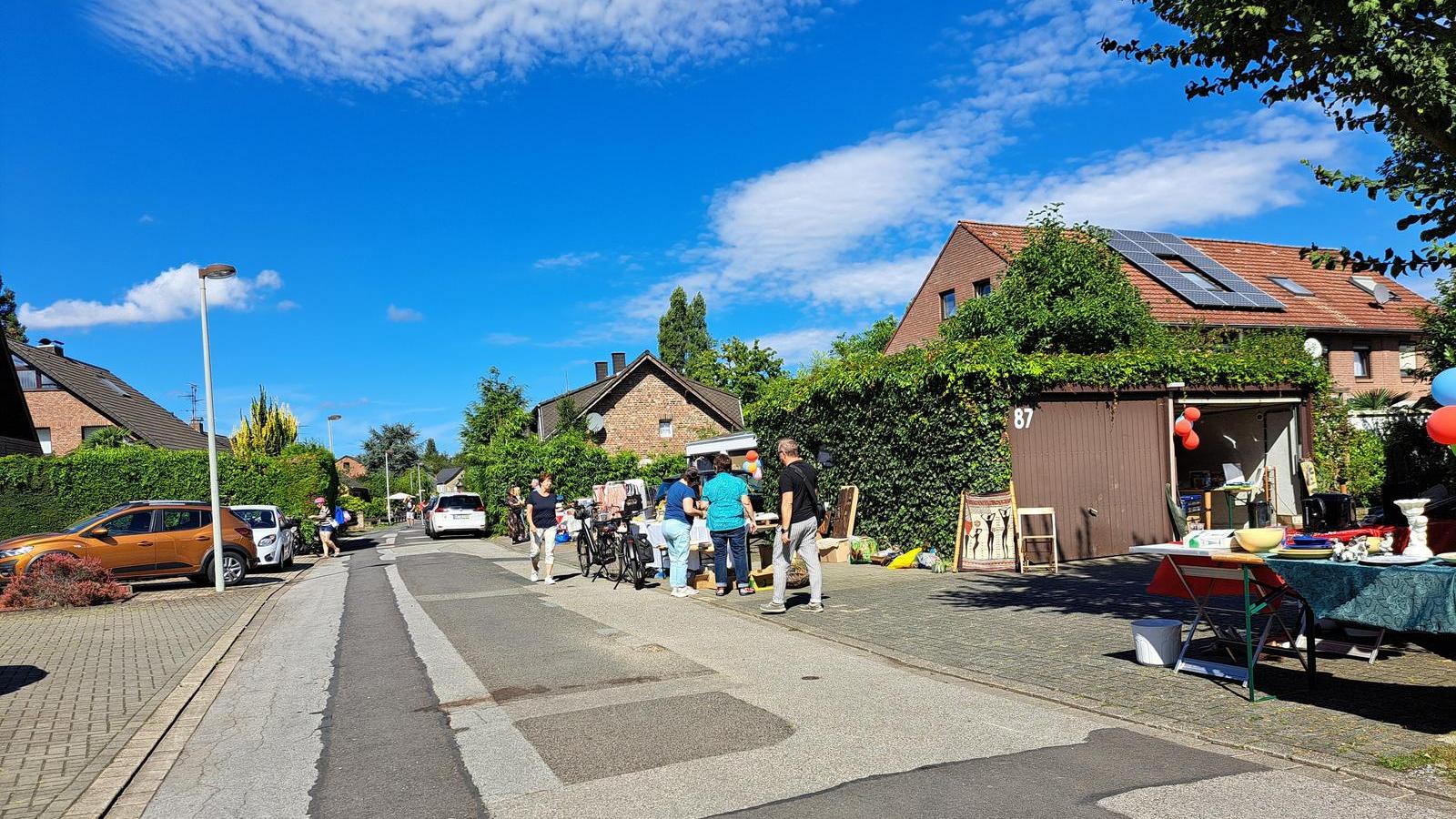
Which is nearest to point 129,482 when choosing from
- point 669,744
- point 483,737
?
point 483,737

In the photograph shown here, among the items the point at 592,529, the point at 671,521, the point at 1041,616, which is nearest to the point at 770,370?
the point at 592,529

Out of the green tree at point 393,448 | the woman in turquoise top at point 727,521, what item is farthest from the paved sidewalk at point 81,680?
the green tree at point 393,448

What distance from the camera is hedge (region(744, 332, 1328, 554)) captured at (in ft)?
48.0

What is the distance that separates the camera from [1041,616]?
9.85m

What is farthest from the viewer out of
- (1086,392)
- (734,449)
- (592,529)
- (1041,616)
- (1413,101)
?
(734,449)

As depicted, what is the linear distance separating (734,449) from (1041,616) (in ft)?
48.8

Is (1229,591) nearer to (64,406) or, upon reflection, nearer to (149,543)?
(149,543)

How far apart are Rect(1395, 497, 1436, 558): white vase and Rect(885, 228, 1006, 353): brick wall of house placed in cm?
2468

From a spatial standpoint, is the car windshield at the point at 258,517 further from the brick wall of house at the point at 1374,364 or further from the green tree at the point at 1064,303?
the brick wall of house at the point at 1374,364

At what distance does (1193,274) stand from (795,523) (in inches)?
927

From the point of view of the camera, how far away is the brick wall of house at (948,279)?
3191 cm

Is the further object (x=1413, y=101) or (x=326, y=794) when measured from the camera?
(x=1413, y=101)

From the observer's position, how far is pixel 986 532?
1441cm

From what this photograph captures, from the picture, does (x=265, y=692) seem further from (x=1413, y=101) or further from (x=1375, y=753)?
(x=1413, y=101)
